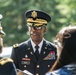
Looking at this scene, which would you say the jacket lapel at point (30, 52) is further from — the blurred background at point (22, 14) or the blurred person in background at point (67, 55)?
the blurred background at point (22, 14)

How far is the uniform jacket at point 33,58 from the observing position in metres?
5.77

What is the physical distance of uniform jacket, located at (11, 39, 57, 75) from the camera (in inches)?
227

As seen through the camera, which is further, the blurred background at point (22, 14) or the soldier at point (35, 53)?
the blurred background at point (22, 14)

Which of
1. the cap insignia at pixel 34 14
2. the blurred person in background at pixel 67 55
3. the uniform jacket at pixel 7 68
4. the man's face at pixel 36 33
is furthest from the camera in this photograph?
the cap insignia at pixel 34 14

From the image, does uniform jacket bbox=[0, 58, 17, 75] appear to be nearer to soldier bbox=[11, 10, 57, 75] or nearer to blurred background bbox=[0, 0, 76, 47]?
soldier bbox=[11, 10, 57, 75]

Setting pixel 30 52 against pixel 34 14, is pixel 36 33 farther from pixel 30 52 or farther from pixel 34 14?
pixel 34 14

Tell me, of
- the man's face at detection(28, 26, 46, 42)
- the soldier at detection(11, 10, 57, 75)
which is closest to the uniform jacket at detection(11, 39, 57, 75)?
the soldier at detection(11, 10, 57, 75)

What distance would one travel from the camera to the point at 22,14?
24.0 meters

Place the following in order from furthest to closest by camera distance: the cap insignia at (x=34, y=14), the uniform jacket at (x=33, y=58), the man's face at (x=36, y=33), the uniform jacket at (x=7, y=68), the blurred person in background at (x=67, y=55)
→ the cap insignia at (x=34, y=14), the uniform jacket at (x=33, y=58), the man's face at (x=36, y=33), the uniform jacket at (x=7, y=68), the blurred person in background at (x=67, y=55)

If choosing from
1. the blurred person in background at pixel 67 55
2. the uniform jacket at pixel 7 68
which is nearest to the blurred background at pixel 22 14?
the uniform jacket at pixel 7 68

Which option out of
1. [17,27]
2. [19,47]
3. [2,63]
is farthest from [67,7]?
[2,63]

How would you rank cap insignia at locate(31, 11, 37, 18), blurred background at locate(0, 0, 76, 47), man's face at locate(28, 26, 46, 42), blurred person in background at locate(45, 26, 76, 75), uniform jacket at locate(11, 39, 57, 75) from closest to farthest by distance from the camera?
blurred person in background at locate(45, 26, 76, 75) → man's face at locate(28, 26, 46, 42) → uniform jacket at locate(11, 39, 57, 75) → cap insignia at locate(31, 11, 37, 18) → blurred background at locate(0, 0, 76, 47)

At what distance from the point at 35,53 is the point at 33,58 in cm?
8

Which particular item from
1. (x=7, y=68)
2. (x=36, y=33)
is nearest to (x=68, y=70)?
(x=7, y=68)
